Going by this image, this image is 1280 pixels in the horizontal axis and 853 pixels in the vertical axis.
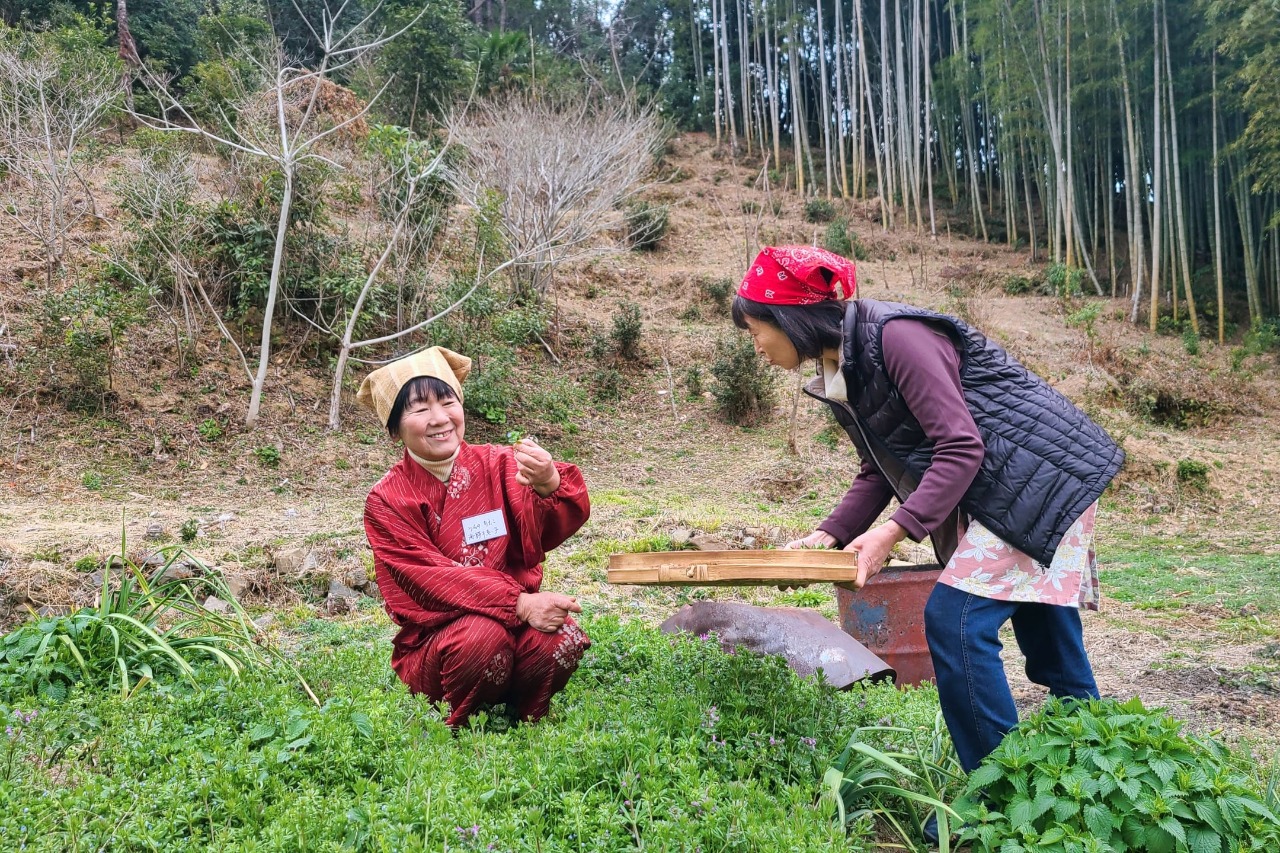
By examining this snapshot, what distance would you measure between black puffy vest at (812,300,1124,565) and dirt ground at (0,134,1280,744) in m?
1.70

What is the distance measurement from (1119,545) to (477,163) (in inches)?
406

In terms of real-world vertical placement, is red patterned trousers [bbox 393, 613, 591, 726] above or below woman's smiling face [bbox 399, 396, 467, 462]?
below

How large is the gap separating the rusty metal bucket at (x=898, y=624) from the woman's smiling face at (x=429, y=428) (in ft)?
6.20

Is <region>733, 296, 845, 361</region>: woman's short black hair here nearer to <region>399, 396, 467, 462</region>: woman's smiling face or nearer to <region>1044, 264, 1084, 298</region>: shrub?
<region>399, 396, 467, 462</region>: woman's smiling face

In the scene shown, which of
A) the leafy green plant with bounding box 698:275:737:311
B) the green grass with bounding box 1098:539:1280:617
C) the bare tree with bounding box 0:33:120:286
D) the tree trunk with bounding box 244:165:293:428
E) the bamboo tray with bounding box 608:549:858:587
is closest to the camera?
the bamboo tray with bounding box 608:549:858:587

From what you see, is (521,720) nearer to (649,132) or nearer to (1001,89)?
(649,132)

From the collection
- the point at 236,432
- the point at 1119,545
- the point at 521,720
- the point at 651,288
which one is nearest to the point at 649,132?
the point at 651,288

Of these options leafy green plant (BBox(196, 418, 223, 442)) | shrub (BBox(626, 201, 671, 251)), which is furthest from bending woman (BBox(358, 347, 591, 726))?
shrub (BBox(626, 201, 671, 251))

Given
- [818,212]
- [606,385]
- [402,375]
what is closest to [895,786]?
[402,375]

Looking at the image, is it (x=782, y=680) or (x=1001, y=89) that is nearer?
(x=782, y=680)

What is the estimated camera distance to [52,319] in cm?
957

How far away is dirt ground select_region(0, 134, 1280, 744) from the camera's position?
4.88 metres

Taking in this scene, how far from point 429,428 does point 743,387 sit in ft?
33.1

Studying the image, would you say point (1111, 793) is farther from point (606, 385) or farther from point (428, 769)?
point (606, 385)
